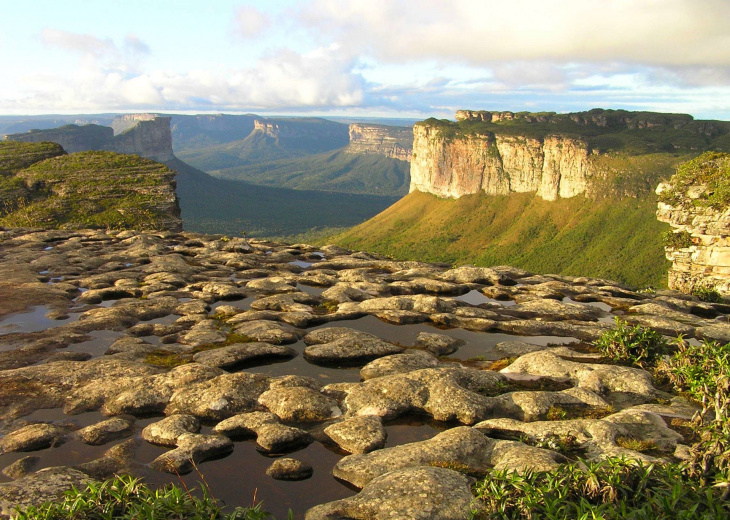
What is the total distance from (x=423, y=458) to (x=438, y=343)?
9361mm

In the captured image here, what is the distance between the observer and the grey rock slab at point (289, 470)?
41.3 ft

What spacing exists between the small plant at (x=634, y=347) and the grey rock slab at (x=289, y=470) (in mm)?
13928

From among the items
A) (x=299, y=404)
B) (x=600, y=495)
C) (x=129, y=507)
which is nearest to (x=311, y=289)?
(x=299, y=404)

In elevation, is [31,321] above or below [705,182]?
below

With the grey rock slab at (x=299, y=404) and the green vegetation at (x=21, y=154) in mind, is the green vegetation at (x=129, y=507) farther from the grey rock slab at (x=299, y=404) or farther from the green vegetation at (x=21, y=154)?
the green vegetation at (x=21, y=154)

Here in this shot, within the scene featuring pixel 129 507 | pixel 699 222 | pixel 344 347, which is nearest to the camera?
pixel 129 507

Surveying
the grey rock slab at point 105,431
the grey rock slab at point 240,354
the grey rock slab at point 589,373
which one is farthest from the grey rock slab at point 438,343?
the grey rock slab at point 105,431

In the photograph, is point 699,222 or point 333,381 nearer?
point 333,381

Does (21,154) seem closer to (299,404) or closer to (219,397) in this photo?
(219,397)

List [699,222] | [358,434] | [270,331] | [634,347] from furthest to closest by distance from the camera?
1. [699,222]
2. [270,331]
3. [634,347]
4. [358,434]

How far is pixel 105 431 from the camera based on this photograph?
1432cm

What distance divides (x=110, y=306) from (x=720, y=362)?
2743cm

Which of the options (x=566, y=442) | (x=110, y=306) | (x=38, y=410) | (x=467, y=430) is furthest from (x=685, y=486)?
(x=110, y=306)

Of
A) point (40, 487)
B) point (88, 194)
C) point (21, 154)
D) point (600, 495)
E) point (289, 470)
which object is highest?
point (21, 154)
